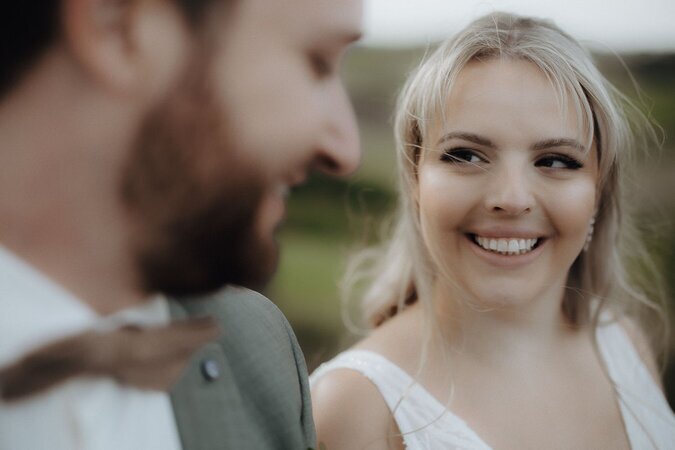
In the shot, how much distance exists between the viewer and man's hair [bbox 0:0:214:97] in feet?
1.97

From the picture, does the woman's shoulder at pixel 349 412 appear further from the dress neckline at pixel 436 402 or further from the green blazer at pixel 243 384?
the green blazer at pixel 243 384

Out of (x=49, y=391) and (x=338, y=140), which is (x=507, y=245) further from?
(x=49, y=391)

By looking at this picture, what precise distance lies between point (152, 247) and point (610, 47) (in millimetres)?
1331

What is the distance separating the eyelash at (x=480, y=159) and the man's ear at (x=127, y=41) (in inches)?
33.8

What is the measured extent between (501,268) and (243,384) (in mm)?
645

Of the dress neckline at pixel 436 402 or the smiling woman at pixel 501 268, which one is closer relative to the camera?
the smiling woman at pixel 501 268

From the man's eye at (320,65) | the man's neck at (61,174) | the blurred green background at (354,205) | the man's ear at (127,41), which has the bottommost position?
the blurred green background at (354,205)

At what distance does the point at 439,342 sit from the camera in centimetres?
158

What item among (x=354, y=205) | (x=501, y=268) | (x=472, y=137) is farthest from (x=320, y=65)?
(x=354, y=205)

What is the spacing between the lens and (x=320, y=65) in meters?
0.70

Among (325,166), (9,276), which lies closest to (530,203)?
(325,166)

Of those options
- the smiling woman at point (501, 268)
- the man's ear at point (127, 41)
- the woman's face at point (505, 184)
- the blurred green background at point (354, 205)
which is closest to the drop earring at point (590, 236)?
the smiling woman at point (501, 268)

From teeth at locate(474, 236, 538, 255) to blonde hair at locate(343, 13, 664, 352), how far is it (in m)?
0.23

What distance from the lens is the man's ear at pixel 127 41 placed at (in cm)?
60
